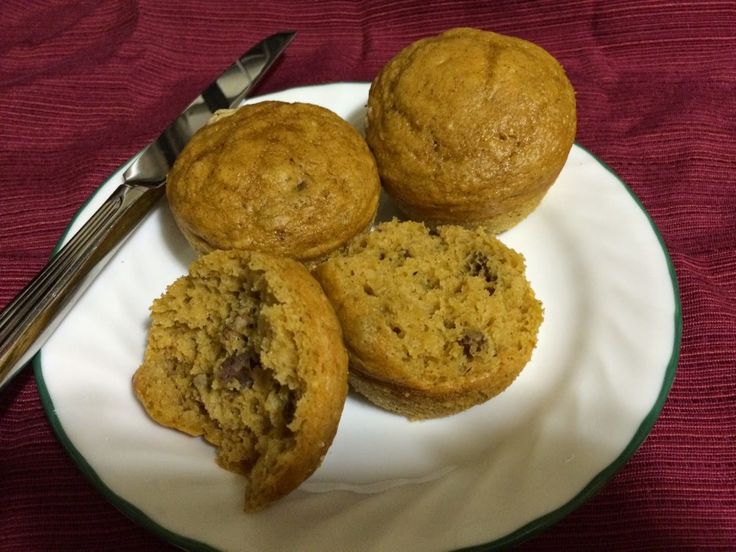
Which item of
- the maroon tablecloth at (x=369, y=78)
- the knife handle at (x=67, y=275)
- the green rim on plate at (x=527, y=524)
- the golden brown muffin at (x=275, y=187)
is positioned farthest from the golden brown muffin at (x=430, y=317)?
the knife handle at (x=67, y=275)

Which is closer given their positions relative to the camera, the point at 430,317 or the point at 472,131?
the point at 430,317

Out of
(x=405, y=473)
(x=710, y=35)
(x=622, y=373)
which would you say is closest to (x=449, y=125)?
(x=622, y=373)

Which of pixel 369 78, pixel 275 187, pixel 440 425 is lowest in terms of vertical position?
pixel 440 425

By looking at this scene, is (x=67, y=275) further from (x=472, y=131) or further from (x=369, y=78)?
(x=369, y=78)

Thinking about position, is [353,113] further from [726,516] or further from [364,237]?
[726,516]

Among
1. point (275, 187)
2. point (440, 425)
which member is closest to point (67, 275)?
point (275, 187)

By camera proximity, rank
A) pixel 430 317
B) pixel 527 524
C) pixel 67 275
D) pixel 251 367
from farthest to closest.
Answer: pixel 67 275
pixel 430 317
pixel 251 367
pixel 527 524

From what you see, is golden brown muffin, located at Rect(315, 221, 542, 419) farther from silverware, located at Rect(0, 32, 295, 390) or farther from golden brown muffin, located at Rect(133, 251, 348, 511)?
silverware, located at Rect(0, 32, 295, 390)
